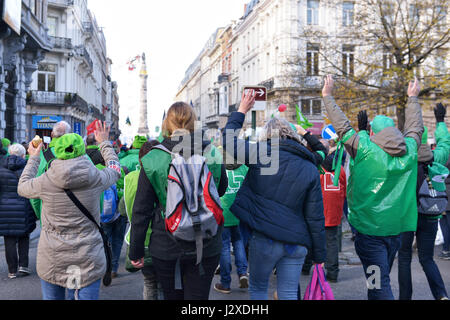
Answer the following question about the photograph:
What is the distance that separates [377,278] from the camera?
430cm

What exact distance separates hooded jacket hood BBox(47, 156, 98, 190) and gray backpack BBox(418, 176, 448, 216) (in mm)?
3445

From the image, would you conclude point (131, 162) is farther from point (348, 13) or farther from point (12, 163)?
point (348, 13)

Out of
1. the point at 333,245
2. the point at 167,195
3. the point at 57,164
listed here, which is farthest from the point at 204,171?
the point at 333,245

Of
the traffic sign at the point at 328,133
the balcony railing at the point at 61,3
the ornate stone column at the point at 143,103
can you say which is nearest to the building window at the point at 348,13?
the traffic sign at the point at 328,133

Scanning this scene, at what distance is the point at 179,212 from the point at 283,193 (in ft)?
2.90

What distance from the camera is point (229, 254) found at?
5.96m

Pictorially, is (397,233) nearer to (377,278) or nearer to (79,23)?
(377,278)

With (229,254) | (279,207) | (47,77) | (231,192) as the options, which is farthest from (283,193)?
(47,77)

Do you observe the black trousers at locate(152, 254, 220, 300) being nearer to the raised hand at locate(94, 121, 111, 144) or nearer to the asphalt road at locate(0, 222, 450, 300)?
the raised hand at locate(94, 121, 111, 144)

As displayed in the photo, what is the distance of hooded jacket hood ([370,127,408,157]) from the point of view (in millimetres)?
4266

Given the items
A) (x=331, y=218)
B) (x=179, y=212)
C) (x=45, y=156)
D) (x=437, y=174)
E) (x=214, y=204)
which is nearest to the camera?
(x=179, y=212)

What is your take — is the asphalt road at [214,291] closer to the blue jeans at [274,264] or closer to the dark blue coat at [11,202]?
the dark blue coat at [11,202]

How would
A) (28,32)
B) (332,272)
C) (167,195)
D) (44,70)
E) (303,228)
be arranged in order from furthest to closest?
(44,70) < (28,32) < (332,272) < (303,228) < (167,195)

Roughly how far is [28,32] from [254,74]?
2937 centimetres
